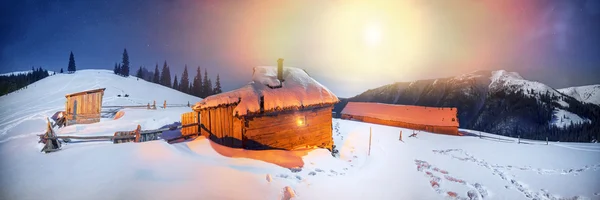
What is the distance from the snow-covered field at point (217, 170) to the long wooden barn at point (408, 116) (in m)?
12.2

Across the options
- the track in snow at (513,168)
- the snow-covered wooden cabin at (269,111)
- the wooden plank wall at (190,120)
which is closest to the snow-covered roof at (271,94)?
the snow-covered wooden cabin at (269,111)

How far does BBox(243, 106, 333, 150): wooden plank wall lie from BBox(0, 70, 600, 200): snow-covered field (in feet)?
3.13

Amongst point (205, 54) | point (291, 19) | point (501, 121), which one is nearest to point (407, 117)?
point (501, 121)

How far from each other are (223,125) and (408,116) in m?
20.2

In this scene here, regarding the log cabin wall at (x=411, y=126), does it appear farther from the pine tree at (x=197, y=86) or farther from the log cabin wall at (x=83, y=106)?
the log cabin wall at (x=83, y=106)

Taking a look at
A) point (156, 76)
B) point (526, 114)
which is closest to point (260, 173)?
point (156, 76)

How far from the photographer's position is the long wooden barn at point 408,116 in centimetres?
1841

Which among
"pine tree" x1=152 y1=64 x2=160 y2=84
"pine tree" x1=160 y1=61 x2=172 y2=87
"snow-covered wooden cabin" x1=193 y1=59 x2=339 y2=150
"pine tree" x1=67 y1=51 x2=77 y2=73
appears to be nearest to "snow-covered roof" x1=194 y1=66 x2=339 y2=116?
"snow-covered wooden cabin" x1=193 y1=59 x2=339 y2=150

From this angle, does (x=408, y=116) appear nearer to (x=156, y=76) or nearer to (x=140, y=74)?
(x=156, y=76)

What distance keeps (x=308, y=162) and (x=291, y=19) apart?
411 cm

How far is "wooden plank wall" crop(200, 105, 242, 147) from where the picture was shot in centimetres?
618

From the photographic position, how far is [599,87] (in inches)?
185

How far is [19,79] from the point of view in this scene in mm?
4230

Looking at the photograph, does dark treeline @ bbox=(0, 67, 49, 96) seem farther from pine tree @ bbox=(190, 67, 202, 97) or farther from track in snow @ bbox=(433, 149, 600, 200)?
track in snow @ bbox=(433, 149, 600, 200)
